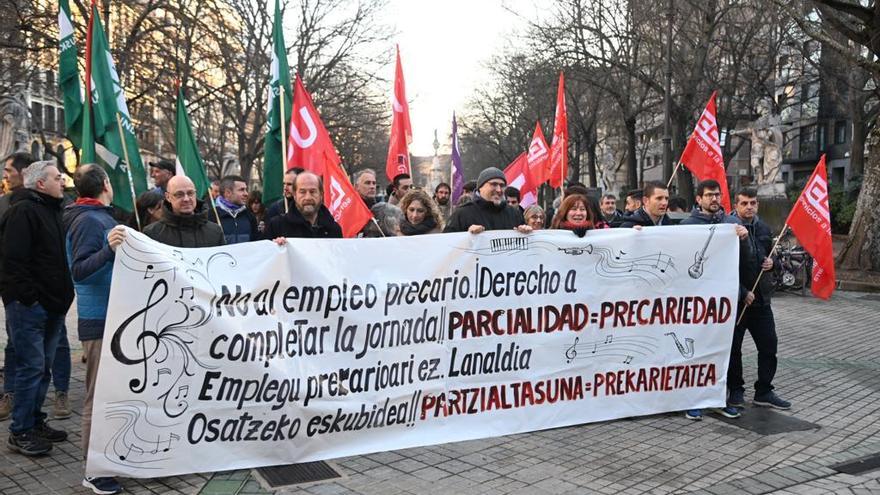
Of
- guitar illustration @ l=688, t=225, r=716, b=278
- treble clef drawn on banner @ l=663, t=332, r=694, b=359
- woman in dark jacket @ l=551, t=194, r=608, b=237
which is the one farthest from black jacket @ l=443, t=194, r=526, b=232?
treble clef drawn on banner @ l=663, t=332, r=694, b=359

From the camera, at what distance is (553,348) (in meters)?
5.40

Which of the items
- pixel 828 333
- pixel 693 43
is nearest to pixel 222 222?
pixel 828 333

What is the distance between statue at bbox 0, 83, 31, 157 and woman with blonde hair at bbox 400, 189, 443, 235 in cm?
1551

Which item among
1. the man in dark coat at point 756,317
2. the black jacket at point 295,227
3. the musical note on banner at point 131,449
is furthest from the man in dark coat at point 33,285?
the man in dark coat at point 756,317

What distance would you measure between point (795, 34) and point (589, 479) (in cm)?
2473

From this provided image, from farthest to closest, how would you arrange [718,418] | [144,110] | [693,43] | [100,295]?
[144,110]
[693,43]
[718,418]
[100,295]

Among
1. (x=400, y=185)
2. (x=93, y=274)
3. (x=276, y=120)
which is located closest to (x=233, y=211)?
(x=276, y=120)

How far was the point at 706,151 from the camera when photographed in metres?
7.97

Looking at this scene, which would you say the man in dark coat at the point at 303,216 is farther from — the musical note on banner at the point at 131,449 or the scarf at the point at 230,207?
the musical note on banner at the point at 131,449

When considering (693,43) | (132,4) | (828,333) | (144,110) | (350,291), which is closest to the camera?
(350,291)

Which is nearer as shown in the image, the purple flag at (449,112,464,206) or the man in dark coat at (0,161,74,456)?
the man in dark coat at (0,161,74,456)

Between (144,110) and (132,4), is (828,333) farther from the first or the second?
(144,110)

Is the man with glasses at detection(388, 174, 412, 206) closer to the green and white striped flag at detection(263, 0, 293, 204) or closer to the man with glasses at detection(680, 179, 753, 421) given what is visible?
the green and white striped flag at detection(263, 0, 293, 204)

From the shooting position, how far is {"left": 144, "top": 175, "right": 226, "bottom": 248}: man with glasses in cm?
463
